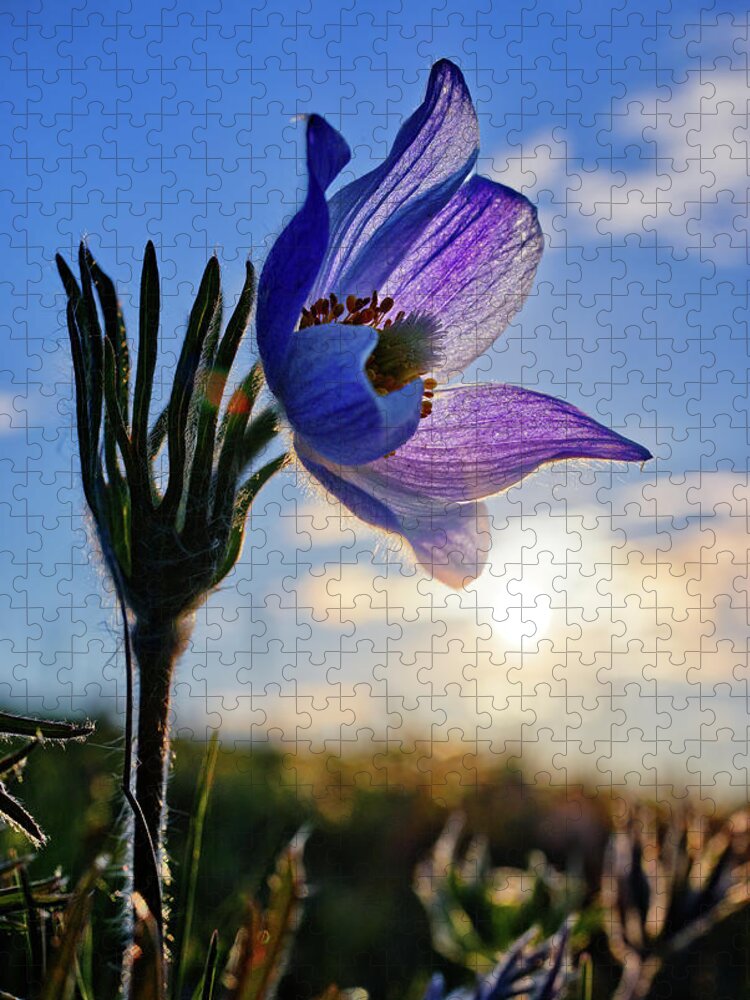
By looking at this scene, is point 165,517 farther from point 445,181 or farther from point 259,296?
point 445,181

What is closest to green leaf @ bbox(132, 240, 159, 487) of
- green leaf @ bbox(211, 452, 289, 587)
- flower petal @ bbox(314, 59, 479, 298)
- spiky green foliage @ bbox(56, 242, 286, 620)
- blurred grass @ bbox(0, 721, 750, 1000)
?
spiky green foliage @ bbox(56, 242, 286, 620)

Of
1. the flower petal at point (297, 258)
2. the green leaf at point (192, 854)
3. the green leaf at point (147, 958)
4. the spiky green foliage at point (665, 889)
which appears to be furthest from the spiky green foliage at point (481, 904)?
the flower petal at point (297, 258)

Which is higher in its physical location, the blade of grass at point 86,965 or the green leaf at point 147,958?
the green leaf at point 147,958

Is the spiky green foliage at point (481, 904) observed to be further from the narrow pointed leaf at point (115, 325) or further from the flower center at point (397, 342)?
the narrow pointed leaf at point (115, 325)

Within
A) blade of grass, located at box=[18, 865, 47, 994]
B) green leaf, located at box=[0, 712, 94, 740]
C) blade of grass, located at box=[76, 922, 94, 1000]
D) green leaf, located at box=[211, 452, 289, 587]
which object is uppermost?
green leaf, located at box=[211, 452, 289, 587]

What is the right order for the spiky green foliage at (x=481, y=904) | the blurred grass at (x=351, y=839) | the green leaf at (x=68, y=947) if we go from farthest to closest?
the blurred grass at (x=351, y=839) → the spiky green foliage at (x=481, y=904) → the green leaf at (x=68, y=947)

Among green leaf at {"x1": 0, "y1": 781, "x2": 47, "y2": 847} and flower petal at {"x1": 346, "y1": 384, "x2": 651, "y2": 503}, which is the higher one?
flower petal at {"x1": 346, "y1": 384, "x2": 651, "y2": 503}

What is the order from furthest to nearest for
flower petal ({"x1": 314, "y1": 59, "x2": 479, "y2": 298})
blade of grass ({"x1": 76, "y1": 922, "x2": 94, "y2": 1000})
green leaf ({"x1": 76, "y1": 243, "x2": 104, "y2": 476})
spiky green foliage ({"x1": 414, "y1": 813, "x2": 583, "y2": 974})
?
1. spiky green foliage ({"x1": 414, "y1": 813, "x2": 583, "y2": 974})
2. flower petal ({"x1": 314, "y1": 59, "x2": 479, "y2": 298})
3. blade of grass ({"x1": 76, "y1": 922, "x2": 94, "y2": 1000})
4. green leaf ({"x1": 76, "y1": 243, "x2": 104, "y2": 476})

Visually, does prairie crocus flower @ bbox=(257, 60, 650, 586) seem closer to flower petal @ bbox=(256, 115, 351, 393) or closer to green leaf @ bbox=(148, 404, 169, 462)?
flower petal @ bbox=(256, 115, 351, 393)
